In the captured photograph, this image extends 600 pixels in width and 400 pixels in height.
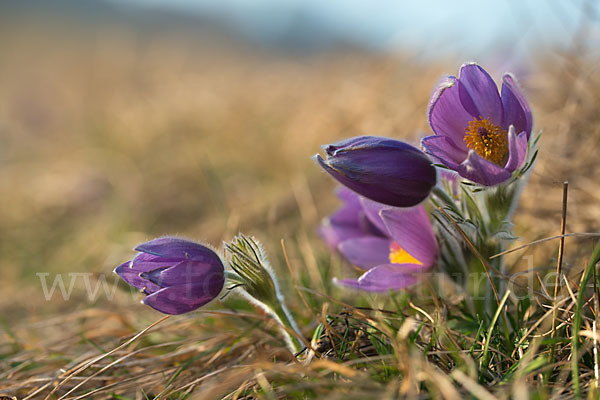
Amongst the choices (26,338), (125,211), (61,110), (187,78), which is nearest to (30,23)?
(61,110)

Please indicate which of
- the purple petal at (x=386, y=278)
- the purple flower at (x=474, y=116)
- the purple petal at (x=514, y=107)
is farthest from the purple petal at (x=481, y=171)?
the purple petal at (x=386, y=278)

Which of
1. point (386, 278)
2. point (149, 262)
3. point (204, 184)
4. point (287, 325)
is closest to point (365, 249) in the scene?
point (386, 278)

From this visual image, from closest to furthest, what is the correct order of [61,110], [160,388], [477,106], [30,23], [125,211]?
[477,106]
[160,388]
[125,211]
[61,110]
[30,23]

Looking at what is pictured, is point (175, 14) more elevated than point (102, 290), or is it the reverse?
point (175, 14)

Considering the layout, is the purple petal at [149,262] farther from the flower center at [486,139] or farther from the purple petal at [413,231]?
Result: the flower center at [486,139]

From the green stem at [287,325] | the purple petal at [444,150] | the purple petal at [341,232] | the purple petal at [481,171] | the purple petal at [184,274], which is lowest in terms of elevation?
the green stem at [287,325]

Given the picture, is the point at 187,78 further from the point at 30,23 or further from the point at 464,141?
the point at 30,23
